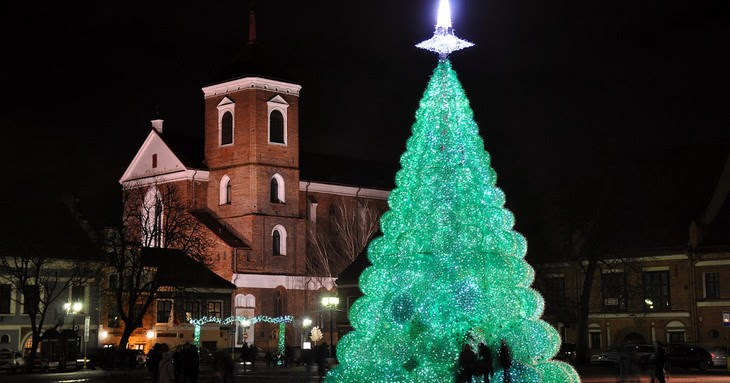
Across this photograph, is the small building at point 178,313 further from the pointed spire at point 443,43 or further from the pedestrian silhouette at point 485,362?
the pedestrian silhouette at point 485,362

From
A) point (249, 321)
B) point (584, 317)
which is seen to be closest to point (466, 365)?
point (584, 317)

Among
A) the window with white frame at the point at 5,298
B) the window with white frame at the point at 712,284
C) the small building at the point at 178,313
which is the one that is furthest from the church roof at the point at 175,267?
the window with white frame at the point at 712,284

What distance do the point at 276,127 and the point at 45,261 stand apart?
73.0 ft

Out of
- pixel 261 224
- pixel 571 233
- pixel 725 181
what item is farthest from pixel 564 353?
pixel 261 224

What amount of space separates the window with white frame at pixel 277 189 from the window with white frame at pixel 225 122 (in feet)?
13.7

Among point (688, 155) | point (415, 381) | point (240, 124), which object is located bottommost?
point (415, 381)

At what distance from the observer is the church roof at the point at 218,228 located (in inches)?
3179

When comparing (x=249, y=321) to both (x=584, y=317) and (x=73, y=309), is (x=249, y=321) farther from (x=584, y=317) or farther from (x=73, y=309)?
(x=584, y=317)

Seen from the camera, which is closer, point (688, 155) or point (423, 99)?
point (423, 99)

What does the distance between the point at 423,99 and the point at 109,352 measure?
33.4 m

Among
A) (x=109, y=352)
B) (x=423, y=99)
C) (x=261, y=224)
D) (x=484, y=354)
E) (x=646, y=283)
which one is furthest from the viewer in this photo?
(x=261, y=224)

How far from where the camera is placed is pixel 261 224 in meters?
82.6

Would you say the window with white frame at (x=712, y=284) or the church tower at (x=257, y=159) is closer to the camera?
the window with white frame at (x=712, y=284)

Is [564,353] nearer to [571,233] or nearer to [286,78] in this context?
[571,233]
